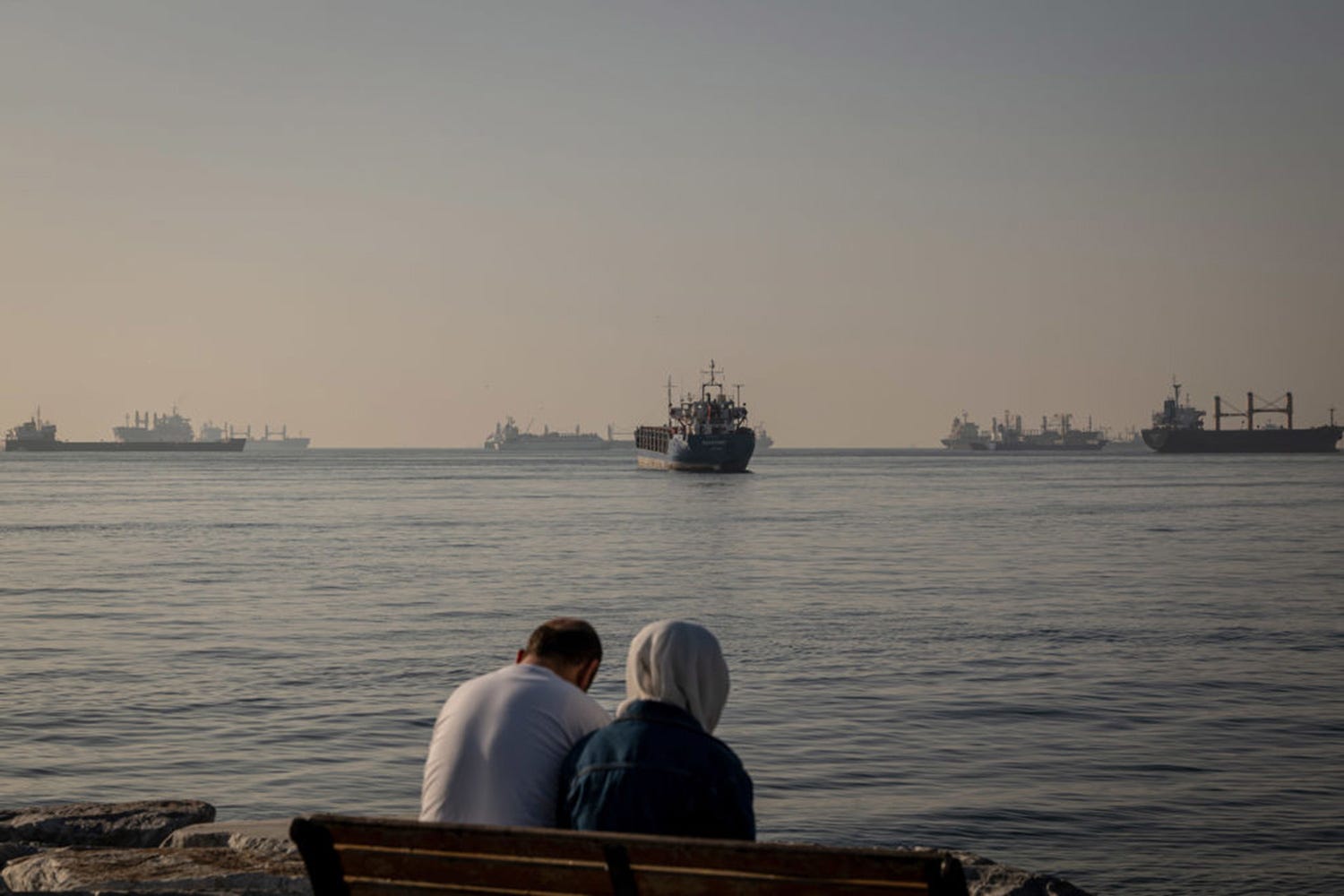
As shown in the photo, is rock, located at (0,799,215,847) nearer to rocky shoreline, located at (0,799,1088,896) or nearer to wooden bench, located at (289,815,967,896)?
rocky shoreline, located at (0,799,1088,896)

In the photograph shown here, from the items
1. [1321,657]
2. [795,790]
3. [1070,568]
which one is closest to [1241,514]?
[1070,568]

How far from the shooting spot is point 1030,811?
10.1 m

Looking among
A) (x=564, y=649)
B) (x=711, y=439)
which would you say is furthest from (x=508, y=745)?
(x=711, y=439)

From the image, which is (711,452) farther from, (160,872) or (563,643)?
(563,643)

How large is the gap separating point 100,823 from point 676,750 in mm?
5255

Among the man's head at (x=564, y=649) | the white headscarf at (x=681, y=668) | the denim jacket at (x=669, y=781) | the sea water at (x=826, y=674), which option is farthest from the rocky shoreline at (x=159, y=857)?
the white headscarf at (x=681, y=668)

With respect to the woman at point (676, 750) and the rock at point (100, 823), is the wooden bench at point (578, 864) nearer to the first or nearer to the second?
the woman at point (676, 750)

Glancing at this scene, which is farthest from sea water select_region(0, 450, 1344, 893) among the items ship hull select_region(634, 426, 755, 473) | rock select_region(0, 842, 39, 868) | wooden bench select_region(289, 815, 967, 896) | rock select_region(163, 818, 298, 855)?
ship hull select_region(634, 426, 755, 473)

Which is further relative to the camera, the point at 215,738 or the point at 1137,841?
the point at 215,738

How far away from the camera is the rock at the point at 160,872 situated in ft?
21.1

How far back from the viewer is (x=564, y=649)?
4.83 m

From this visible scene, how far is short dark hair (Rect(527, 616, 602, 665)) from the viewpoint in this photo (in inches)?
190

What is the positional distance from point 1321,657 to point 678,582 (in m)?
13.9

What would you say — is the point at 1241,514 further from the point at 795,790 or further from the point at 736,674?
the point at 795,790
